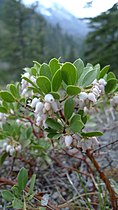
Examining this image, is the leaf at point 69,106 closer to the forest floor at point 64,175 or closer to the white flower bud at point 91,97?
the white flower bud at point 91,97

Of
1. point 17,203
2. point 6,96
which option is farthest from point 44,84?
point 17,203

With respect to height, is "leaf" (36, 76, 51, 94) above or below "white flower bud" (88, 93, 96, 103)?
above

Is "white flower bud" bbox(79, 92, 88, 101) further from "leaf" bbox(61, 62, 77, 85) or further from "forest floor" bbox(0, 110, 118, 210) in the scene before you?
"forest floor" bbox(0, 110, 118, 210)

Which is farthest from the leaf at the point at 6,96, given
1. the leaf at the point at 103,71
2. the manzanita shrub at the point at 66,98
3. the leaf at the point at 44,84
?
the leaf at the point at 103,71

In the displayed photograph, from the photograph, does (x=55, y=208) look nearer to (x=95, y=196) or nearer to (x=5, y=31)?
(x=95, y=196)

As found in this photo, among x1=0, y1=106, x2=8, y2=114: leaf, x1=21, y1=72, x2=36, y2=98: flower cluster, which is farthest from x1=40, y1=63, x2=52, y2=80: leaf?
x1=0, y1=106, x2=8, y2=114: leaf
